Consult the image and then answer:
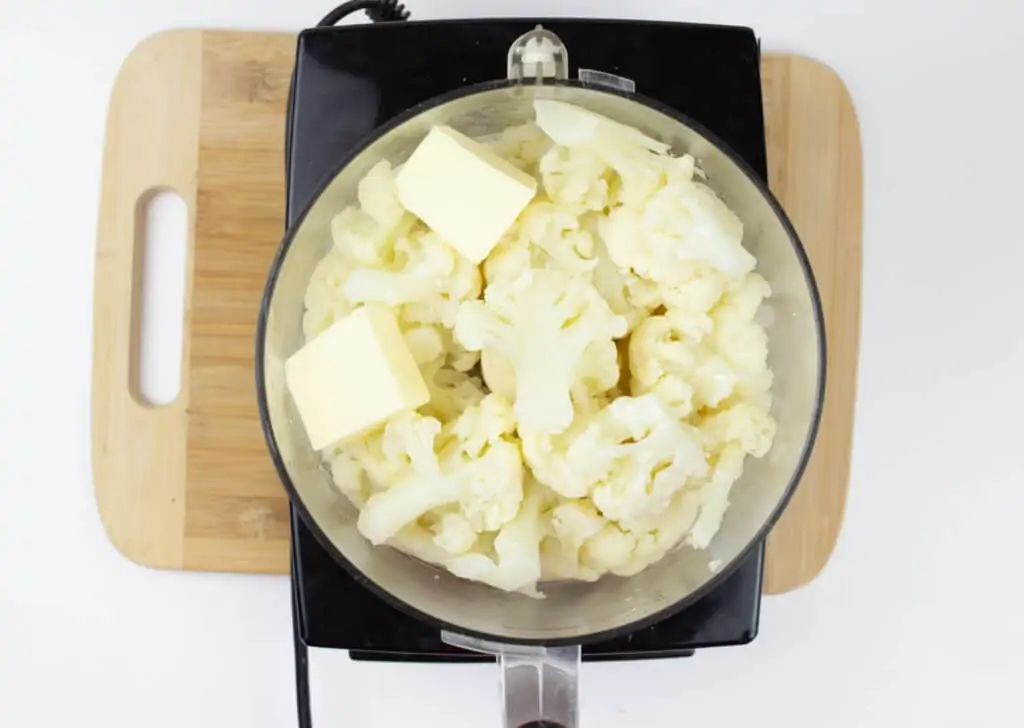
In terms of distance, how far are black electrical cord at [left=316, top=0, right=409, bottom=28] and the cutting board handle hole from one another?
0.60 feet

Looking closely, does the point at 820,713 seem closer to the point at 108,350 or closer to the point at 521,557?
the point at 521,557

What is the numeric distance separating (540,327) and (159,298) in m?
0.36

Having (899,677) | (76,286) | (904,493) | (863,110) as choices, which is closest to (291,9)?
(76,286)

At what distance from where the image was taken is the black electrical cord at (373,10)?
2.26 ft

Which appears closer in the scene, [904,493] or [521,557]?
[521,557]

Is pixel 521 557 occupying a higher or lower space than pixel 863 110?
lower

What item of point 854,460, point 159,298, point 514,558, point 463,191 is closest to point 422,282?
point 463,191

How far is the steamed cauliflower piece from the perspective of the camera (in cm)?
53

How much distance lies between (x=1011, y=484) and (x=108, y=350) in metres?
0.73

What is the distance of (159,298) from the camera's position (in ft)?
2.45

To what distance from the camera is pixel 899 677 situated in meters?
0.78

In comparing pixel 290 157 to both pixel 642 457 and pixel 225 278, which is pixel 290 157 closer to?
pixel 225 278

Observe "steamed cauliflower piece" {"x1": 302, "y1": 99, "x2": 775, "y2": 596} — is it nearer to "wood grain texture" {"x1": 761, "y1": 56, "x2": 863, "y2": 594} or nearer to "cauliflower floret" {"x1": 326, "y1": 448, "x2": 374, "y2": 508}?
"cauliflower floret" {"x1": 326, "y1": 448, "x2": 374, "y2": 508}

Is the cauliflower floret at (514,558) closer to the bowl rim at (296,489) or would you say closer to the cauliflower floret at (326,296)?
the bowl rim at (296,489)
